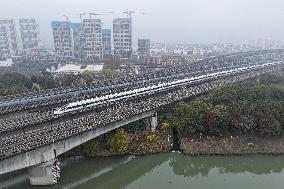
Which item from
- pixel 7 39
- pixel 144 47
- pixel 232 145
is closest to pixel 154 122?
pixel 232 145

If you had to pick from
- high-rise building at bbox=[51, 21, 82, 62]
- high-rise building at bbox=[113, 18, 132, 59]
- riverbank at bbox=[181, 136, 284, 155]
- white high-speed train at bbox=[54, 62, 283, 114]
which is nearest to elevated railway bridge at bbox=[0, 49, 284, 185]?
white high-speed train at bbox=[54, 62, 283, 114]

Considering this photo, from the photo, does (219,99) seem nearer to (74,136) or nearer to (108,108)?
(108,108)

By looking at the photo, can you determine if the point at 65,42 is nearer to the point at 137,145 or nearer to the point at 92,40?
the point at 92,40

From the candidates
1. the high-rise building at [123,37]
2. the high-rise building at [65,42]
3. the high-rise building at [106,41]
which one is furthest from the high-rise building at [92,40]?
the high-rise building at [106,41]

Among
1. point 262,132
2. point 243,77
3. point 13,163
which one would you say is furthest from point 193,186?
point 243,77

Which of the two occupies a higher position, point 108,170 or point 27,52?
point 27,52
